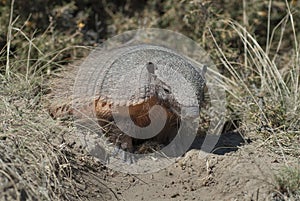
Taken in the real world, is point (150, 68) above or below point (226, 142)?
above

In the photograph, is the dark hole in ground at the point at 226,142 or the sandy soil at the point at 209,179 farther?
the dark hole in ground at the point at 226,142

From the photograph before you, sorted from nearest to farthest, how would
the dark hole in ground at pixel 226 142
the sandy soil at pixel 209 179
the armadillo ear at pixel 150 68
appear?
the sandy soil at pixel 209 179, the armadillo ear at pixel 150 68, the dark hole in ground at pixel 226 142

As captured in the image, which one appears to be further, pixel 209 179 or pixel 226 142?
pixel 226 142

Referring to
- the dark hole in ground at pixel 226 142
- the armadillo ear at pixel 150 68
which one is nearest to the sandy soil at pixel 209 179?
the dark hole in ground at pixel 226 142

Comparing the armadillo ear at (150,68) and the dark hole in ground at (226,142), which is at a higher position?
the armadillo ear at (150,68)

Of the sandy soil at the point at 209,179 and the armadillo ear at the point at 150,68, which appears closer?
the sandy soil at the point at 209,179

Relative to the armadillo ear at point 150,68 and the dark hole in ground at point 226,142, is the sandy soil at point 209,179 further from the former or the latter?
the armadillo ear at point 150,68

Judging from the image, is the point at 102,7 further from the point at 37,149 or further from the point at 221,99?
the point at 37,149

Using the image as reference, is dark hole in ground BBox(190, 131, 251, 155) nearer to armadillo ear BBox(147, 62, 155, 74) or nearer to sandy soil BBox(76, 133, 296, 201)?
sandy soil BBox(76, 133, 296, 201)

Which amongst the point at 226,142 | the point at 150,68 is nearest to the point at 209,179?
the point at 226,142

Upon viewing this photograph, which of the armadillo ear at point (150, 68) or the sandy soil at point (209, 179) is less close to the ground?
the armadillo ear at point (150, 68)

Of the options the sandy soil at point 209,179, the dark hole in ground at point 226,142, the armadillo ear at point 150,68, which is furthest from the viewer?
the dark hole in ground at point 226,142

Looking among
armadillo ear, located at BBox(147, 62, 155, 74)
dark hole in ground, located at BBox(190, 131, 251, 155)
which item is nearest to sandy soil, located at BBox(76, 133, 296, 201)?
dark hole in ground, located at BBox(190, 131, 251, 155)

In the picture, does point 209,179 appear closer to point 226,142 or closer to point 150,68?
point 226,142
